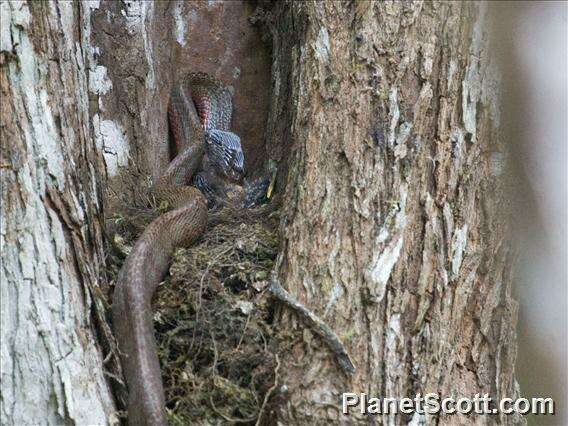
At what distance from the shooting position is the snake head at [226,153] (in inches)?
190

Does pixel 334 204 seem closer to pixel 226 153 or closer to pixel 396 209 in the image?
pixel 396 209

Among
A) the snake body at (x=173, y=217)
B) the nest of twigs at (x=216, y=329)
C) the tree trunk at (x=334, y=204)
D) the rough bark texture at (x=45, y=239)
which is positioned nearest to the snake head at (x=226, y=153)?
the snake body at (x=173, y=217)

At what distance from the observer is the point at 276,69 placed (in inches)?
181

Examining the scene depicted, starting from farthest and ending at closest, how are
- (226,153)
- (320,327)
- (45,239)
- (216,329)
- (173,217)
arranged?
(226,153)
(173,217)
(216,329)
(320,327)
(45,239)

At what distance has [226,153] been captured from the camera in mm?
4910

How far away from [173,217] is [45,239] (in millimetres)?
→ 926

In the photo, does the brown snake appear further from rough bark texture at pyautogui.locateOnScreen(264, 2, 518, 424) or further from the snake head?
rough bark texture at pyautogui.locateOnScreen(264, 2, 518, 424)

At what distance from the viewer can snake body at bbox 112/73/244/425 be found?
3.15 m

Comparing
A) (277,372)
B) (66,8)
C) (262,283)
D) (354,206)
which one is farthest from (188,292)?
(66,8)

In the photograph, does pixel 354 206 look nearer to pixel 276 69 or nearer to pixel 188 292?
pixel 188 292

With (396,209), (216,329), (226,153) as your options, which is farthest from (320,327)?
(226,153)

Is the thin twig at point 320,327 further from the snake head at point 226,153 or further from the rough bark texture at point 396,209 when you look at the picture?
the snake head at point 226,153

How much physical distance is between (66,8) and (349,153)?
141cm

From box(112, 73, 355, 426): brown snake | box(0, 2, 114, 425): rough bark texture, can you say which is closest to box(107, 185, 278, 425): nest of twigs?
box(112, 73, 355, 426): brown snake
